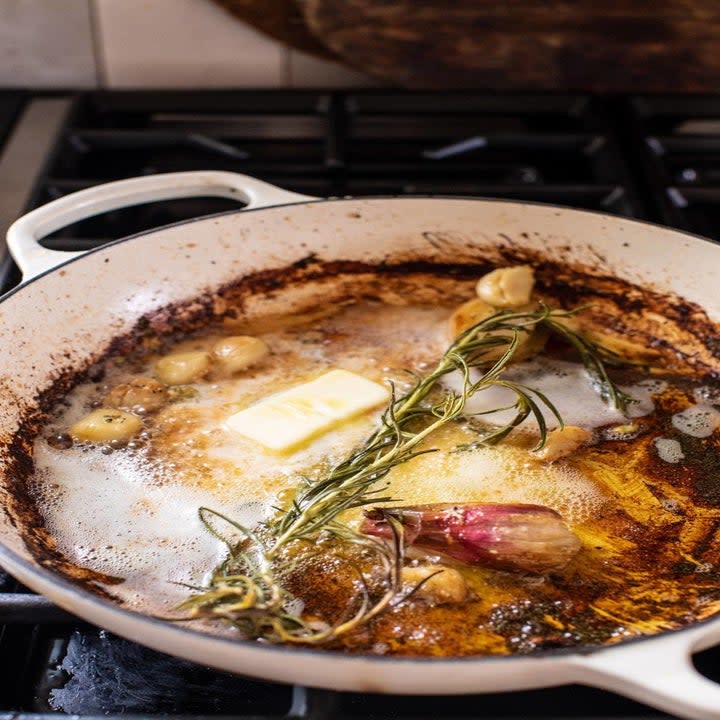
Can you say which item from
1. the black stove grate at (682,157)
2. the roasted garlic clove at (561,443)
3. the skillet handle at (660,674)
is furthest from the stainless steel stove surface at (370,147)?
the skillet handle at (660,674)

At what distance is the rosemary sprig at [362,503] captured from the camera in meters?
0.69

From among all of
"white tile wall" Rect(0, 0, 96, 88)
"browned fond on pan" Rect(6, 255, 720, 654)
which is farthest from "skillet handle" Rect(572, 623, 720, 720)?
"white tile wall" Rect(0, 0, 96, 88)

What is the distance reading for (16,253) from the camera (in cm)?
101

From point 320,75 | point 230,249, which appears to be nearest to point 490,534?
point 230,249

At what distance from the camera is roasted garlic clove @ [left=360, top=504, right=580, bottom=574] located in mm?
757

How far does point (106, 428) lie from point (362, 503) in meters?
0.28

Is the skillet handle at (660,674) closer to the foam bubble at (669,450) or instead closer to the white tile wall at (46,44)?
the foam bubble at (669,450)

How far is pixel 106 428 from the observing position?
0.91 m

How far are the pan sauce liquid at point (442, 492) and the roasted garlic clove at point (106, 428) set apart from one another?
0.04 ft

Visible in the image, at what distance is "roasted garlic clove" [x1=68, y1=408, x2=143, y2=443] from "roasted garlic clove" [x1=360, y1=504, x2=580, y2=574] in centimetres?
27

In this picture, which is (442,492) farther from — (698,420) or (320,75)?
(320,75)

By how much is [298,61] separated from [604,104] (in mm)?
500

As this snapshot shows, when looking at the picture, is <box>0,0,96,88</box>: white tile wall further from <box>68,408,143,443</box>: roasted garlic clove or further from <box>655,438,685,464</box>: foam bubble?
<box>655,438,685,464</box>: foam bubble

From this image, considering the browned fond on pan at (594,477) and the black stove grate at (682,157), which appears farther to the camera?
the black stove grate at (682,157)
